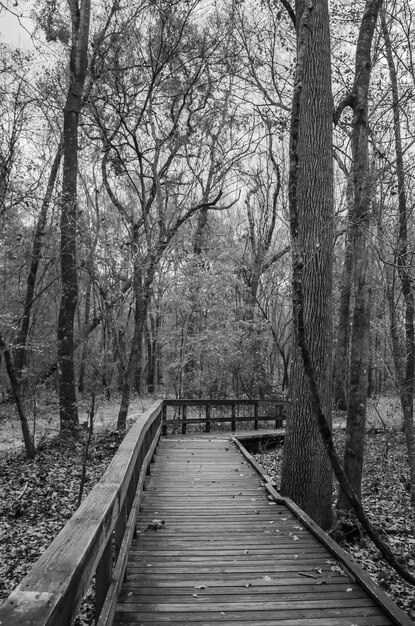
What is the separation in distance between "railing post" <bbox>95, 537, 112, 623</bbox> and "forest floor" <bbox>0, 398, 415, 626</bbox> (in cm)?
154

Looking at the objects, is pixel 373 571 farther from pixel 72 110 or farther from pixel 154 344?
pixel 154 344

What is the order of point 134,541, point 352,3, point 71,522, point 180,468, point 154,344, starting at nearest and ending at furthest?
point 71,522
point 134,541
point 180,468
point 352,3
point 154,344

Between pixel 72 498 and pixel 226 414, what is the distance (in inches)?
429

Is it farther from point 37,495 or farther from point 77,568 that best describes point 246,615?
point 37,495

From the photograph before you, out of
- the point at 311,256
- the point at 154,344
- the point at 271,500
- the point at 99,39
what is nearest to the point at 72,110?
the point at 99,39

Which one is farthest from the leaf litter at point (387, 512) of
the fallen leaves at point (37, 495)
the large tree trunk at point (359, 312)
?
the fallen leaves at point (37, 495)

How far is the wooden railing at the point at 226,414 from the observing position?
14258 millimetres

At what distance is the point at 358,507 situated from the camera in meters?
4.52

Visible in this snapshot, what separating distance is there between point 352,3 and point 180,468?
37.7 ft

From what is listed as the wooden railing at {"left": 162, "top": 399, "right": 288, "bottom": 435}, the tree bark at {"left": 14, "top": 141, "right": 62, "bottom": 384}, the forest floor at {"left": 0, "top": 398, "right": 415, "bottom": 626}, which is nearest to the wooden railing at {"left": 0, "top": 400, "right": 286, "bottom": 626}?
the forest floor at {"left": 0, "top": 398, "right": 415, "bottom": 626}

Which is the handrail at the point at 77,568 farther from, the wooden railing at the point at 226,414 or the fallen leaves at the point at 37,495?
the wooden railing at the point at 226,414

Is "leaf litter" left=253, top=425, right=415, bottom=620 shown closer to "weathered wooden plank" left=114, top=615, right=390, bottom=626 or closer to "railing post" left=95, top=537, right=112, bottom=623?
"weathered wooden plank" left=114, top=615, right=390, bottom=626

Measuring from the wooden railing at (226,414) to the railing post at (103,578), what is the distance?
10.1m

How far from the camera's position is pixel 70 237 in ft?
42.6
